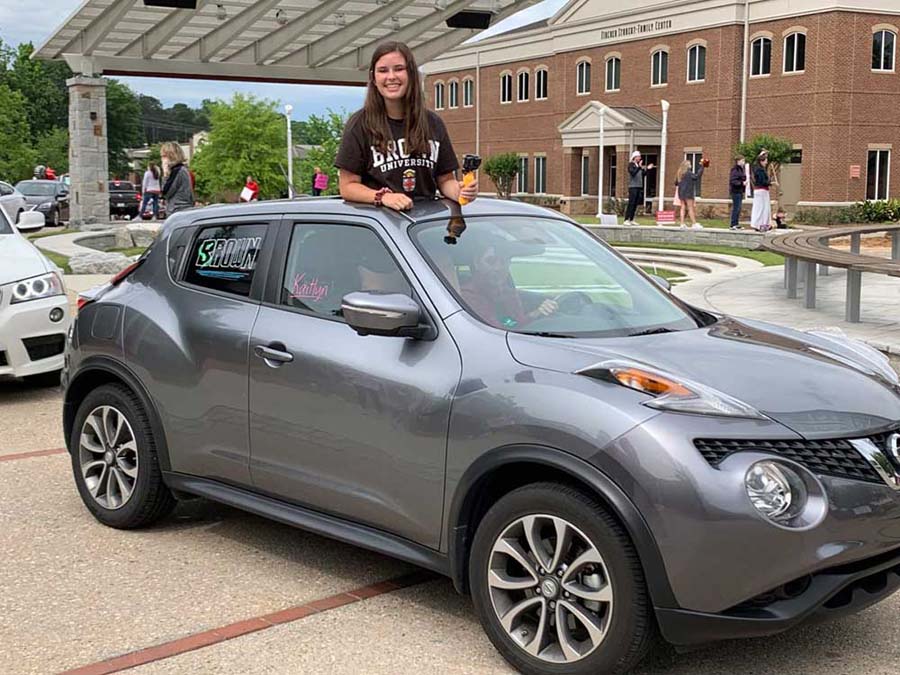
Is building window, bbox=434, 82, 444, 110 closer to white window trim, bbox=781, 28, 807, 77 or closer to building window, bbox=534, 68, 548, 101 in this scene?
building window, bbox=534, 68, 548, 101

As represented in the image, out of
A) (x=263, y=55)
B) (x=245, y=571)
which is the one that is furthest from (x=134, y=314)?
(x=263, y=55)

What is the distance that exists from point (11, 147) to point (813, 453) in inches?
2567

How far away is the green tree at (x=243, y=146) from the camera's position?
78875mm

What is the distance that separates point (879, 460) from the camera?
3.44 meters

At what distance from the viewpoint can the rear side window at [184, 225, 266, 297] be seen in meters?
4.87

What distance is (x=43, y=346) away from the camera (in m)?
8.51

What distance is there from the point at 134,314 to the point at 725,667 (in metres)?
3.12

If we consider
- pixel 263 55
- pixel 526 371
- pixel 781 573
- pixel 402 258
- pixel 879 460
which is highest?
pixel 263 55

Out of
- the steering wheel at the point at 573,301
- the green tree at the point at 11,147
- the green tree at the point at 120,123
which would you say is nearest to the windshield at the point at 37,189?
the green tree at the point at 11,147

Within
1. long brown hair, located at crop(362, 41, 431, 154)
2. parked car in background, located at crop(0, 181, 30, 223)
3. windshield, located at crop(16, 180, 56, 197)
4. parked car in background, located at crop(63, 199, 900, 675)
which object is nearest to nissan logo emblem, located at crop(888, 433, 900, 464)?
→ parked car in background, located at crop(63, 199, 900, 675)

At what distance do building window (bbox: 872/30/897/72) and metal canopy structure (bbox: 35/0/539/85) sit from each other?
18218 millimetres

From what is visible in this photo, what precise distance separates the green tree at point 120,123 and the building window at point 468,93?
62586mm

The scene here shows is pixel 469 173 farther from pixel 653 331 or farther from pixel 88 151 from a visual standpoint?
pixel 88 151

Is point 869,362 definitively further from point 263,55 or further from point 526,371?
point 263,55
